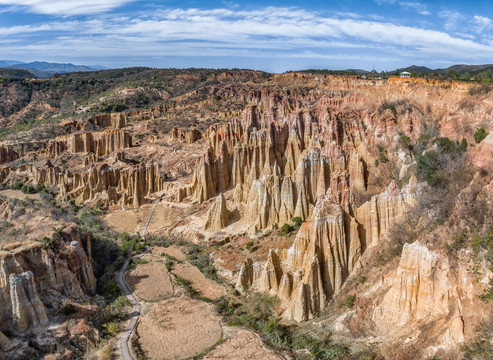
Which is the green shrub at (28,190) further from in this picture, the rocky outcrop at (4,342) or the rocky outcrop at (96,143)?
the rocky outcrop at (4,342)

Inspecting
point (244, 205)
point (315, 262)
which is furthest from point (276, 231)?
point (315, 262)

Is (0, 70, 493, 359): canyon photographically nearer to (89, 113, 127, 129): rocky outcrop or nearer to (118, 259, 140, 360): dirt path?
(118, 259, 140, 360): dirt path

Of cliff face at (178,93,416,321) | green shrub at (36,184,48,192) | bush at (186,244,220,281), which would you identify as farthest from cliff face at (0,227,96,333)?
green shrub at (36,184,48,192)

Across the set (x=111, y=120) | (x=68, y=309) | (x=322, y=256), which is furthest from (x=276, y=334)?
(x=111, y=120)

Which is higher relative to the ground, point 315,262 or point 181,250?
point 315,262

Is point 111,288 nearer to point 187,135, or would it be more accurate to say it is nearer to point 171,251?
point 171,251

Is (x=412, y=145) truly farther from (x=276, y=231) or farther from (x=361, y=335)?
(x=361, y=335)

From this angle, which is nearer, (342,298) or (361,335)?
(361,335)
